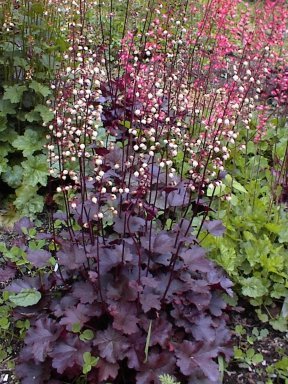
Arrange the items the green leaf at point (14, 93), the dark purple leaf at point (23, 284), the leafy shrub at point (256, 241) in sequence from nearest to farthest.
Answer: the dark purple leaf at point (23, 284) → the leafy shrub at point (256, 241) → the green leaf at point (14, 93)

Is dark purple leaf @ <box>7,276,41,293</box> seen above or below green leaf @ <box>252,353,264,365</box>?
above

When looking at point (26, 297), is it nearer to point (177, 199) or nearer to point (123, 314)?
point (123, 314)

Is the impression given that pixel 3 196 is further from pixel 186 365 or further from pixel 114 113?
pixel 186 365

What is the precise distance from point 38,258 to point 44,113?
4.10 feet

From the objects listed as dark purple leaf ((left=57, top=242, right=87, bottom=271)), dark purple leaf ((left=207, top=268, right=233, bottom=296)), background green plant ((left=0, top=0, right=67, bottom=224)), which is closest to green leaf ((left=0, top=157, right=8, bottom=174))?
background green plant ((left=0, top=0, right=67, bottom=224))

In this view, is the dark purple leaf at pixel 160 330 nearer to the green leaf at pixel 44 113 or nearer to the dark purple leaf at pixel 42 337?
the dark purple leaf at pixel 42 337

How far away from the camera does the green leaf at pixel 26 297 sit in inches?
99.0

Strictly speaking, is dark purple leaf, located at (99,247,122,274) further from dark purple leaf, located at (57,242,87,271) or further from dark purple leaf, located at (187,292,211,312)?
dark purple leaf, located at (187,292,211,312)

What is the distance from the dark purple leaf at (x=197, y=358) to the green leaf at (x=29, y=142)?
1.70 m

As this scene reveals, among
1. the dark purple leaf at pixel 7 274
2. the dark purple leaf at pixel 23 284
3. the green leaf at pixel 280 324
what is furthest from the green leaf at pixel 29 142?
the green leaf at pixel 280 324

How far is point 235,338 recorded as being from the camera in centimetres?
282

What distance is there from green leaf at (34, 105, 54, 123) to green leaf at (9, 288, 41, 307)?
4.17 feet

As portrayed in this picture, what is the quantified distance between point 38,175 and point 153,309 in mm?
Answer: 1373

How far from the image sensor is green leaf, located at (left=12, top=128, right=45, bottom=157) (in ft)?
11.3
